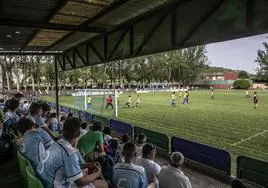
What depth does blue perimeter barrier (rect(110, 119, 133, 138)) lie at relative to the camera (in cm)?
1170

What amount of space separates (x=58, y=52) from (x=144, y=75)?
80199 mm

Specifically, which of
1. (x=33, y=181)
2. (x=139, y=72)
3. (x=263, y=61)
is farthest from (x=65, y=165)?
(x=139, y=72)

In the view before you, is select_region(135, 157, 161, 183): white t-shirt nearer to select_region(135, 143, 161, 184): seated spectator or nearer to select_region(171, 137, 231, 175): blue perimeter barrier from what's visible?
select_region(135, 143, 161, 184): seated spectator

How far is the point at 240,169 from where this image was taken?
6.78 metres

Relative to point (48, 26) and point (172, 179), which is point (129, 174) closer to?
point (172, 179)

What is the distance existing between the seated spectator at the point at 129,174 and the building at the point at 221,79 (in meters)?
107

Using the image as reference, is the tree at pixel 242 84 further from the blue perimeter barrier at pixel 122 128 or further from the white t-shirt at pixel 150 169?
the white t-shirt at pixel 150 169

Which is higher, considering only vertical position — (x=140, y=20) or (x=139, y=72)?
(x=140, y=20)

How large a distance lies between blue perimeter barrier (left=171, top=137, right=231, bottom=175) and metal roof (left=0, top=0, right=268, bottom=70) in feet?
9.96

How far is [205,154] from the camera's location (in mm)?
7895

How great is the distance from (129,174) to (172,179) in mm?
787

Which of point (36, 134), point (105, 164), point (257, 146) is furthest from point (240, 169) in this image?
point (257, 146)

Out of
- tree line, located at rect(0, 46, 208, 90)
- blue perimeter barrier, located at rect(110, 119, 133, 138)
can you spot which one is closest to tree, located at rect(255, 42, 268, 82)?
tree line, located at rect(0, 46, 208, 90)

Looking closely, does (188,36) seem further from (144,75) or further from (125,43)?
(144,75)
